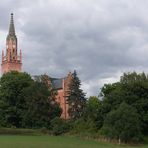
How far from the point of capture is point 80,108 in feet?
320

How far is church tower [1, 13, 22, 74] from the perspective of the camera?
6207 inches

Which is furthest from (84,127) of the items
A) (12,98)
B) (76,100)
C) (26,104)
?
(12,98)

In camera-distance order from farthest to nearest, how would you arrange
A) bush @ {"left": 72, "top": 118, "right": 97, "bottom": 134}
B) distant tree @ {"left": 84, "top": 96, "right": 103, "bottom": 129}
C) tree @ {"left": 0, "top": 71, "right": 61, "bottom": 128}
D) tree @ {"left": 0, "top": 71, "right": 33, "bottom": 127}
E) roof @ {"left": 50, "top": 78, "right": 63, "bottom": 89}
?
1. roof @ {"left": 50, "top": 78, "right": 63, "bottom": 89}
2. tree @ {"left": 0, "top": 71, "right": 33, "bottom": 127}
3. tree @ {"left": 0, "top": 71, "right": 61, "bottom": 128}
4. distant tree @ {"left": 84, "top": 96, "right": 103, "bottom": 129}
5. bush @ {"left": 72, "top": 118, "right": 97, "bottom": 134}

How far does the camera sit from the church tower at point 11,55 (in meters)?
158

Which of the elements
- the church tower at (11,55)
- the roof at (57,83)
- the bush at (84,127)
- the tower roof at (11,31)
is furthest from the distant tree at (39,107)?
the tower roof at (11,31)

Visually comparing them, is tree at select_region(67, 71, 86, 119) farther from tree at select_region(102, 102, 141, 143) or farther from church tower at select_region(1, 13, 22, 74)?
church tower at select_region(1, 13, 22, 74)

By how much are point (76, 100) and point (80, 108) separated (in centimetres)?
216

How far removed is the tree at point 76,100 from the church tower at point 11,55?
59.9 m

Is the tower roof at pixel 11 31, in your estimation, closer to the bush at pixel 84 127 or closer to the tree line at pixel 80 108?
the tree line at pixel 80 108

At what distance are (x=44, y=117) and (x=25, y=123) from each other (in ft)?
14.6

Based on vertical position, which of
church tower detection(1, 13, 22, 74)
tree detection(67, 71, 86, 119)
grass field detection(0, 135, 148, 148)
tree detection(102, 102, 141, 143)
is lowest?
grass field detection(0, 135, 148, 148)

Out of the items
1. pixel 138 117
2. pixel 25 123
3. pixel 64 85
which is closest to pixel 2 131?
pixel 25 123

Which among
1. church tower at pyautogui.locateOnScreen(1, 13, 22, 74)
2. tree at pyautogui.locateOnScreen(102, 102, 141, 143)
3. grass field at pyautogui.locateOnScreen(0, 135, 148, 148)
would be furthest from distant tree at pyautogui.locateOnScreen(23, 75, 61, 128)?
church tower at pyautogui.locateOnScreen(1, 13, 22, 74)

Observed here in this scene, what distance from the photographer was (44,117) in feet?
315
